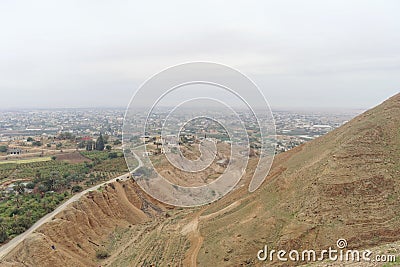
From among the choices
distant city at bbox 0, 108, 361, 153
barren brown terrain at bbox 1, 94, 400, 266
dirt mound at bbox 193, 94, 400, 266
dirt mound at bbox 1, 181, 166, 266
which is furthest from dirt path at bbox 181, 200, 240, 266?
distant city at bbox 0, 108, 361, 153

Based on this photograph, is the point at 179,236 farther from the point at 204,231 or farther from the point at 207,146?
the point at 207,146

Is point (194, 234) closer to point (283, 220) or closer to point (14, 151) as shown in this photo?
point (283, 220)

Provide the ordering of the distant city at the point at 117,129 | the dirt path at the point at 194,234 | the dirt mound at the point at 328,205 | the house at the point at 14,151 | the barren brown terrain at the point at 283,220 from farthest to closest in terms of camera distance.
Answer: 1. the distant city at the point at 117,129
2. the house at the point at 14,151
3. the dirt path at the point at 194,234
4. the barren brown terrain at the point at 283,220
5. the dirt mound at the point at 328,205

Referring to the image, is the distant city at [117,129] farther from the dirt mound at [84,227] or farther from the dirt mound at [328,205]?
the dirt mound at [328,205]

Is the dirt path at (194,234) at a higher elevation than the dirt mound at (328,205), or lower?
lower

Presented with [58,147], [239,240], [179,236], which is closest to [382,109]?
[239,240]

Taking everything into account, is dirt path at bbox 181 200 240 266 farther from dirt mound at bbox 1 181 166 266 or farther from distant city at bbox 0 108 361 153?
distant city at bbox 0 108 361 153

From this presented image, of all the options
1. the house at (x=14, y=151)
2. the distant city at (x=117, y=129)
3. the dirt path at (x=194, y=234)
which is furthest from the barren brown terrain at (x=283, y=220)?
the house at (x=14, y=151)

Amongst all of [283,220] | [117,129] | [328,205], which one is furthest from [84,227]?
[117,129]
